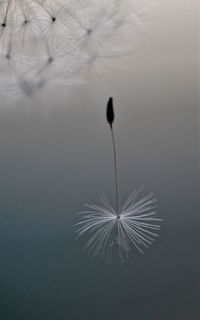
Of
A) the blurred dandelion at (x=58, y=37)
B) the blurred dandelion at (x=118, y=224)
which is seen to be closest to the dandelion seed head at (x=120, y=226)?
the blurred dandelion at (x=118, y=224)

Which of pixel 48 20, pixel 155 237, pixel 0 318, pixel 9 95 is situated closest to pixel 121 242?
pixel 155 237

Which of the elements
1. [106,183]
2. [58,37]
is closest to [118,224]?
[106,183]

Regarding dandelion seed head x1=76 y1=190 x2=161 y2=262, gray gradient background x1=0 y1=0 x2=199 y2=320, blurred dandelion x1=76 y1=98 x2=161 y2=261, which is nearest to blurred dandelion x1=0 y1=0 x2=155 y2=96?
gray gradient background x1=0 y1=0 x2=199 y2=320

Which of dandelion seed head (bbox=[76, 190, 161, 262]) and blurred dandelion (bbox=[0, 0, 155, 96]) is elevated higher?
blurred dandelion (bbox=[0, 0, 155, 96])

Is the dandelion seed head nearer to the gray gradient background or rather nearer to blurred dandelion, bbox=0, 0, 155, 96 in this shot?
the gray gradient background

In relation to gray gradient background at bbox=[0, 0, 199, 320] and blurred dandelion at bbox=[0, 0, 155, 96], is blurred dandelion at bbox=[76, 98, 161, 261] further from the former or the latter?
blurred dandelion at bbox=[0, 0, 155, 96]

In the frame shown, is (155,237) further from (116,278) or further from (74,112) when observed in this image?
(74,112)

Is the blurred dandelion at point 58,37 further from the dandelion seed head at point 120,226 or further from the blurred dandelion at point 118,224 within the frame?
the dandelion seed head at point 120,226
